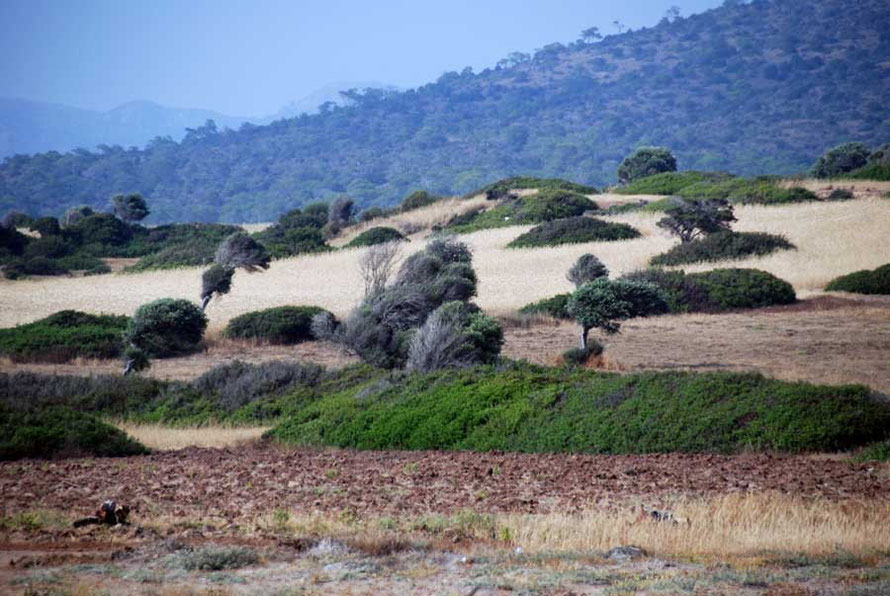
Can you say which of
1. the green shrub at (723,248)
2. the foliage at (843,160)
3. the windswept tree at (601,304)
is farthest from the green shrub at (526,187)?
the windswept tree at (601,304)

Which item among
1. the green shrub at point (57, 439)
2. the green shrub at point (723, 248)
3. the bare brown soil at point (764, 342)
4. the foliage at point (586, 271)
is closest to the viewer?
the green shrub at point (57, 439)

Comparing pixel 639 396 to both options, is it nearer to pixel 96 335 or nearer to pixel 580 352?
pixel 580 352

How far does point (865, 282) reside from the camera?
111 ft

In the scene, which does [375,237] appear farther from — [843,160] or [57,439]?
[57,439]

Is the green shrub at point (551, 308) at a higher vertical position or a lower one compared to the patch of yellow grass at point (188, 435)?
higher

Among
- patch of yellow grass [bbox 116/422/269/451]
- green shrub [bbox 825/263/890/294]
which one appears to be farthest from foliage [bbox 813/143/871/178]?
patch of yellow grass [bbox 116/422/269/451]

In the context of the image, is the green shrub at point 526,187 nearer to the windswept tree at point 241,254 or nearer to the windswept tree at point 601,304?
the windswept tree at point 241,254

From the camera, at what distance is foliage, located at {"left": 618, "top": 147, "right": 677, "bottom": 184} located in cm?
9975

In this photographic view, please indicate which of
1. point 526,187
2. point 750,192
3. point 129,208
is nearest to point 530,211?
point 750,192

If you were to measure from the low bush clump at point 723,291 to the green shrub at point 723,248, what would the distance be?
7640 mm

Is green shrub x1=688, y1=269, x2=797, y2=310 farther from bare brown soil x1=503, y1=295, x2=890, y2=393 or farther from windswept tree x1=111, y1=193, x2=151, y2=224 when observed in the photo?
windswept tree x1=111, y1=193, x2=151, y2=224

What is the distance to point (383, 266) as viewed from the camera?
1393 inches

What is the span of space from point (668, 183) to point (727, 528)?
6920 cm

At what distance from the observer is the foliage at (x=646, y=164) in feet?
327
